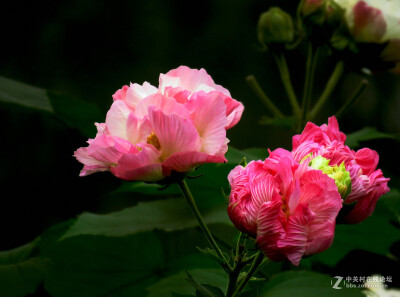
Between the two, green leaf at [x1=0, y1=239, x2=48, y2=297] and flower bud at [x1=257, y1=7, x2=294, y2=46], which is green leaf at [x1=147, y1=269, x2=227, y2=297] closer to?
green leaf at [x1=0, y1=239, x2=48, y2=297]

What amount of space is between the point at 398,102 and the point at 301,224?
1071 millimetres

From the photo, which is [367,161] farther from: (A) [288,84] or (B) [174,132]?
(A) [288,84]

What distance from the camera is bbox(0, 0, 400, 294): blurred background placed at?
40.8 inches

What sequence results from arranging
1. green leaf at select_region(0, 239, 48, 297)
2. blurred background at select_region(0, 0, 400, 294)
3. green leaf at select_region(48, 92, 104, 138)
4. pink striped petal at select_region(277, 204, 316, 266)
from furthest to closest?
blurred background at select_region(0, 0, 400, 294) → green leaf at select_region(48, 92, 104, 138) → green leaf at select_region(0, 239, 48, 297) → pink striped petal at select_region(277, 204, 316, 266)

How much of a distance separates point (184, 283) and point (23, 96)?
225mm

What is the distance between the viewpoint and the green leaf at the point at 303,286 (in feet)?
0.83

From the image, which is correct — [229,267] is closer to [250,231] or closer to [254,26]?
[250,231]

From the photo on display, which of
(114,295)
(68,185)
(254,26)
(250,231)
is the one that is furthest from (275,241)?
(254,26)

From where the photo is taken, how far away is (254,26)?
50.0 inches

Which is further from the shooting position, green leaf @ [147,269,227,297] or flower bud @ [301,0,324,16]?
flower bud @ [301,0,324,16]

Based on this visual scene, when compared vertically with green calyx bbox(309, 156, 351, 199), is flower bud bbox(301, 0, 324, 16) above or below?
above

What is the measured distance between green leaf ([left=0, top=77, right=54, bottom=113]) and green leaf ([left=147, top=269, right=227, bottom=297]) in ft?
0.61

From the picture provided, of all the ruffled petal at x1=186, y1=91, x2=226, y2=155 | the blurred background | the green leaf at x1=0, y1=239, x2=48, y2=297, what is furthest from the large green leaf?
the blurred background

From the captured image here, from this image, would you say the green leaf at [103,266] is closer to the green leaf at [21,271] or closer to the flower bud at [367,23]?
the green leaf at [21,271]
